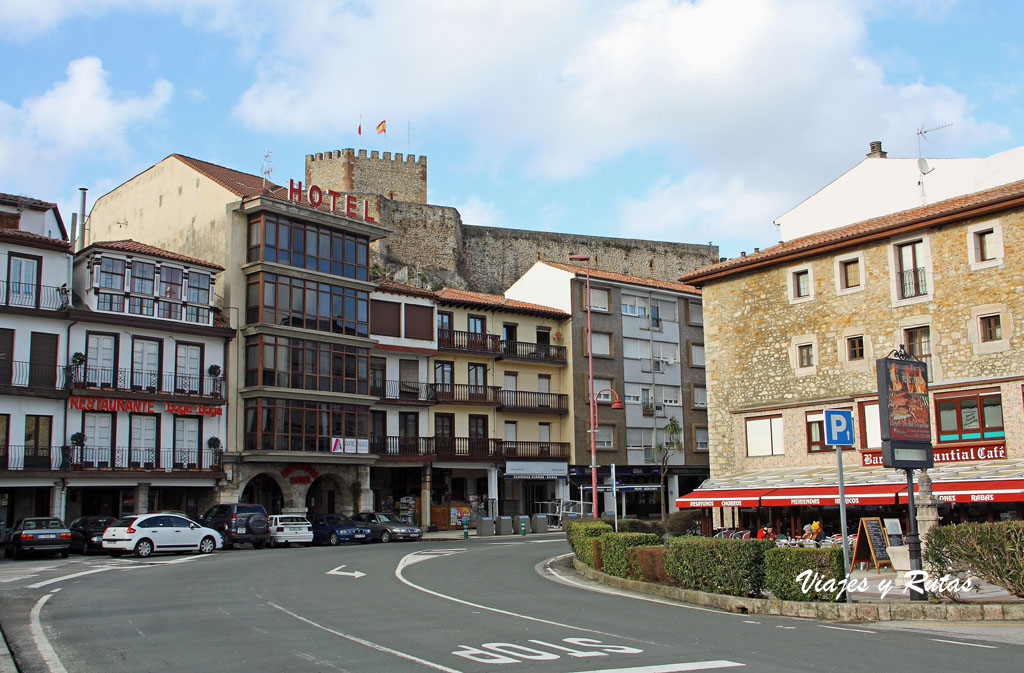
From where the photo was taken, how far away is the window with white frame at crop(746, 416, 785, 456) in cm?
3441

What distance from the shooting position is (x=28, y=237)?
36.8 m

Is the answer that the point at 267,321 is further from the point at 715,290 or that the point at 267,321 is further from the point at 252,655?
the point at 252,655

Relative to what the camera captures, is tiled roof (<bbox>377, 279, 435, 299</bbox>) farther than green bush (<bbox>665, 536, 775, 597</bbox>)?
Yes

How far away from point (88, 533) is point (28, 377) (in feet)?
24.1

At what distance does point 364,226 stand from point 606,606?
109ft

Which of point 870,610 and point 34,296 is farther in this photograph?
point 34,296

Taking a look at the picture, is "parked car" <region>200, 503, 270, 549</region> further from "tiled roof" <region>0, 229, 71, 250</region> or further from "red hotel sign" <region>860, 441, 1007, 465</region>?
"red hotel sign" <region>860, 441, 1007, 465</region>

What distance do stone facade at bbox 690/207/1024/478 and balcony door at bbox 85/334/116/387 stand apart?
2346cm

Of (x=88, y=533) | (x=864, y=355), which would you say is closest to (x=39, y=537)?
(x=88, y=533)

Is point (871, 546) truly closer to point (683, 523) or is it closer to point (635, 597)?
point (635, 597)

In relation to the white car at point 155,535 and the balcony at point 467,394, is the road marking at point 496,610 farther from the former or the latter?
the balcony at point 467,394

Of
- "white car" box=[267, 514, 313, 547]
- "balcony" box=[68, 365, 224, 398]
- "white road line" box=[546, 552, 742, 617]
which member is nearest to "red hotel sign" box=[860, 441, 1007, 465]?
"white road line" box=[546, 552, 742, 617]

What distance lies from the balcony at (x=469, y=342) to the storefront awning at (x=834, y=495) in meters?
25.1

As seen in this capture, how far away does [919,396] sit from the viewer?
16766 mm
